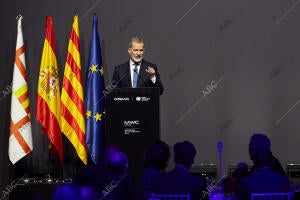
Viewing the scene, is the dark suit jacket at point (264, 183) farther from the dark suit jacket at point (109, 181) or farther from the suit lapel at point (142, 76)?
the suit lapel at point (142, 76)

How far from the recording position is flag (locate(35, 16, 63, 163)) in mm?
7750

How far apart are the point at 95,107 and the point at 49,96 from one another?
0.61 meters

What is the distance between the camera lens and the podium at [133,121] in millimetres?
6281

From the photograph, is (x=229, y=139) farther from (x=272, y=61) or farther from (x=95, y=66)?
(x=95, y=66)

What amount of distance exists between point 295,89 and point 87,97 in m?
2.77

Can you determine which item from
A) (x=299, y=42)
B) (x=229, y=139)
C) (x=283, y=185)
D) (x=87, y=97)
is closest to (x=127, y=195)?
(x=283, y=185)

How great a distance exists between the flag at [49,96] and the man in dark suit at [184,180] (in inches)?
138

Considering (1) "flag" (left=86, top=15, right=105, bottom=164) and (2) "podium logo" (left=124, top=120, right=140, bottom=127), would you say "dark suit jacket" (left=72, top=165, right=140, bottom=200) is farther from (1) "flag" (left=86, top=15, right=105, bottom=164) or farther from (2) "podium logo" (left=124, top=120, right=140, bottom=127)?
(1) "flag" (left=86, top=15, right=105, bottom=164)

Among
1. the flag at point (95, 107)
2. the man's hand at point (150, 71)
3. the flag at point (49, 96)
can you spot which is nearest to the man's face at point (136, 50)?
the man's hand at point (150, 71)

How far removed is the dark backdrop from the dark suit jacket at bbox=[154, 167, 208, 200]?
3.81 metres

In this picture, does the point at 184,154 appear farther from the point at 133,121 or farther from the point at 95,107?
the point at 95,107

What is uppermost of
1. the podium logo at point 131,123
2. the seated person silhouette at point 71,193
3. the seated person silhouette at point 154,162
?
the podium logo at point 131,123

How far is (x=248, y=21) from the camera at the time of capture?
8.27 meters

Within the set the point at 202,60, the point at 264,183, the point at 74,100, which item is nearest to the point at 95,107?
the point at 74,100
